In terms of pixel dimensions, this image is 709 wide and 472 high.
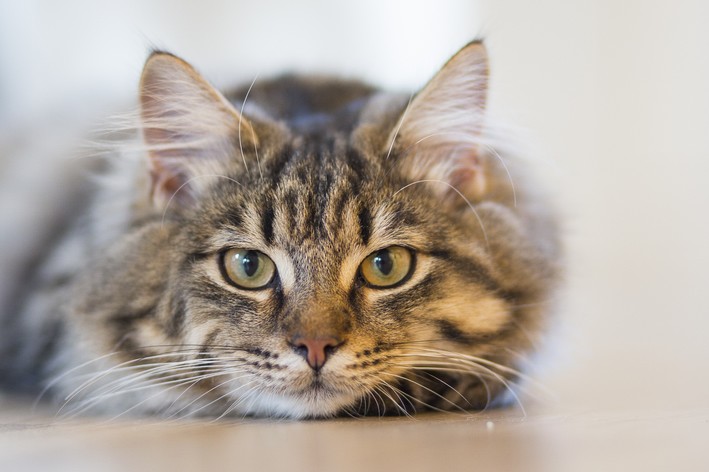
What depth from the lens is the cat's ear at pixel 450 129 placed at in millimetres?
1469

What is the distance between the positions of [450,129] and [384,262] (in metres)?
0.35

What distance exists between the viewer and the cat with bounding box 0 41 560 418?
4.33ft

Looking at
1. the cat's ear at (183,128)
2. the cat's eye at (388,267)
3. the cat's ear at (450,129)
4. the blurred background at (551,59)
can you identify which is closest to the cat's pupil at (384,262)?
the cat's eye at (388,267)

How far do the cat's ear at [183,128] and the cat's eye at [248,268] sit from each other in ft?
0.61

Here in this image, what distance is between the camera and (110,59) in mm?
3271

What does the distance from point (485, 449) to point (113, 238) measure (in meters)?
0.95

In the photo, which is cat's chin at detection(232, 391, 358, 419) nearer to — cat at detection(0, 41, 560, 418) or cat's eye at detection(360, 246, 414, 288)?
cat at detection(0, 41, 560, 418)

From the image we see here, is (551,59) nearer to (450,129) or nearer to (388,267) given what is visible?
(450,129)

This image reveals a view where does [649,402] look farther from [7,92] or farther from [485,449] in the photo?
[7,92]

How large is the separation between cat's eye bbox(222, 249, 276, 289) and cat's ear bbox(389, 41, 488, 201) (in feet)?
1.09

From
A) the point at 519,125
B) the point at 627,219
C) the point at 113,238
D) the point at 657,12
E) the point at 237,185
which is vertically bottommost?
the point at 627,219

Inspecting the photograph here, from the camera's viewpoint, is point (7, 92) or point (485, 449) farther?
point (7, 92)

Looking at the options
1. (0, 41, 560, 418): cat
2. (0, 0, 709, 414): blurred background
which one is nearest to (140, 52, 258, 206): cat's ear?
(0, 41, 560, 418): cat

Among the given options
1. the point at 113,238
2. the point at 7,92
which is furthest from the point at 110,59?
the point at 113,238
